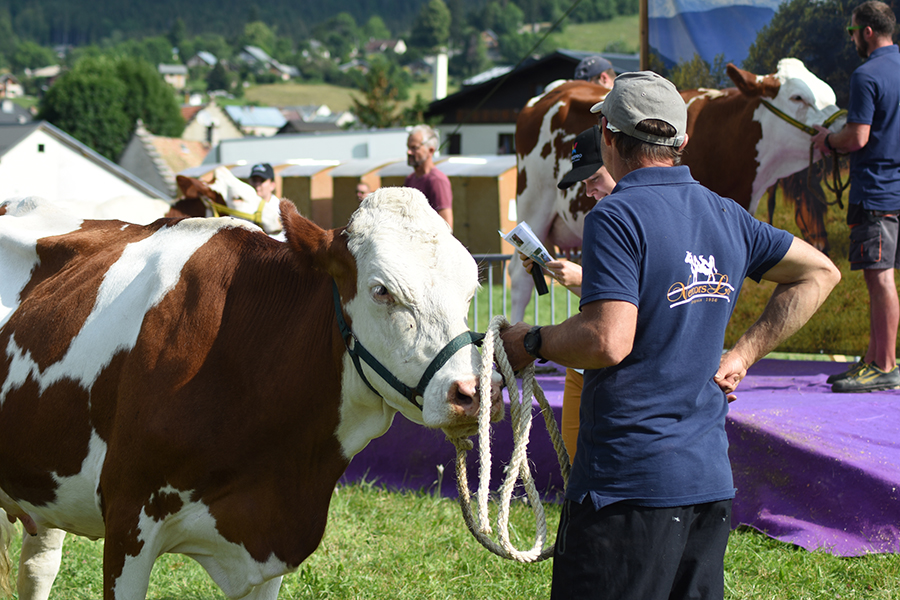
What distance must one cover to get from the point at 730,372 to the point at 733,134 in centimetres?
366

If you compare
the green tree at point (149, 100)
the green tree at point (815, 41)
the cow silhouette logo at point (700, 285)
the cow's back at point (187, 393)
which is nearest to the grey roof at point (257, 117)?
the green tree at point (149, 100)

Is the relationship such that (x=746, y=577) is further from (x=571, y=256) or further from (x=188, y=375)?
(x=571, y=256)

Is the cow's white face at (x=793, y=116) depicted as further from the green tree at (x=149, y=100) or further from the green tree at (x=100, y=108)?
the green tree at (x=149, y=100)

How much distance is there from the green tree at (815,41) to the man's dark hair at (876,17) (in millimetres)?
1211

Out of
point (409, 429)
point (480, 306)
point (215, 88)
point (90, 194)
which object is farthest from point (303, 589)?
point (215, 88)

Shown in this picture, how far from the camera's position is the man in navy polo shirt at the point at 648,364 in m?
2.01

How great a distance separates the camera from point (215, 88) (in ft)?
582

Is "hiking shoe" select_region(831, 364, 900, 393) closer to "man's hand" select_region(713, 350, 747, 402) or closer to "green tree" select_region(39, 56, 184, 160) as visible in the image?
"man's hand" select_region(713, 350, 747, 402)

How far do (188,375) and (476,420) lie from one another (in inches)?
37.2

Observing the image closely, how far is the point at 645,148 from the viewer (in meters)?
2.15

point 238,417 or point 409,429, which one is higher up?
point 238,417

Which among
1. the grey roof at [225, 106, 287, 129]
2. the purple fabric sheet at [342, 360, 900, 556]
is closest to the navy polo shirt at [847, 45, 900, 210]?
the purple fabric sheet at [342, 360, 900, 556]

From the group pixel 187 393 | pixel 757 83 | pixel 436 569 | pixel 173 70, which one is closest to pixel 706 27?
pixel 757 83

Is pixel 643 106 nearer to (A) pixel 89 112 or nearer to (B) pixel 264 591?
(B) pixel 264 591
